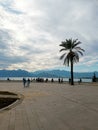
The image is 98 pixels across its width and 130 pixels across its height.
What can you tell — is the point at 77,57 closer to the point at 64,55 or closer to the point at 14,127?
the point at 64,55

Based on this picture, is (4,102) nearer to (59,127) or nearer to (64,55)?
(59,127)

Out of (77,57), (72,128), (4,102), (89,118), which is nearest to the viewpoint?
(72,128)

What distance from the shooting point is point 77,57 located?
204 feet

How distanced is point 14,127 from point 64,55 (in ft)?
172

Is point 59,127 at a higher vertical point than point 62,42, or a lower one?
lower

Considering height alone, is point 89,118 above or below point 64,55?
below

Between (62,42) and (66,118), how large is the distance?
5163 cm

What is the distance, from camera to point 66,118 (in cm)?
1250

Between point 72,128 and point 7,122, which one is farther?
point 7,122

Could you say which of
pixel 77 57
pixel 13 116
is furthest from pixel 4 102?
pixel 77 57

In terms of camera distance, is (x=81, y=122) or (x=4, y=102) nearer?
(x=81, y=122)

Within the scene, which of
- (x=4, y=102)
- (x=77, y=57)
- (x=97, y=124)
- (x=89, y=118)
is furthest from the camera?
(x=77, y=57)

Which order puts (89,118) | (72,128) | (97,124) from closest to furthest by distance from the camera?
(72,128)
(97,124)
(89,118)

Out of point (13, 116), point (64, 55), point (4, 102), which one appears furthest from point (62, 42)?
point (13, 116)
